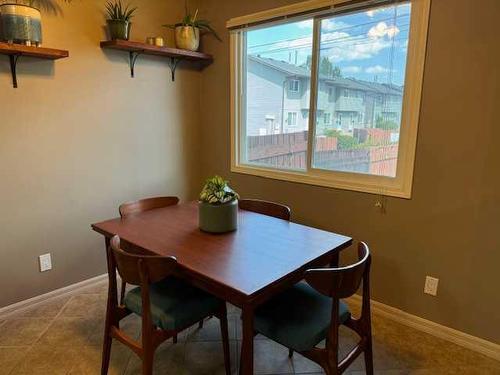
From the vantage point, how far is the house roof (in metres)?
2.21

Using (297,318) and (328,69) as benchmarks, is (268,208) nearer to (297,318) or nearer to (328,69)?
(297,318)

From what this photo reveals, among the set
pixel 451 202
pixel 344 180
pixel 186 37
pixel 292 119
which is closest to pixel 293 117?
pixel 292 119

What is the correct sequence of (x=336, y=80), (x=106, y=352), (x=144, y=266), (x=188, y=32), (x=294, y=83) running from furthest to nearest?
(x=188, y=32)
(x=294, y=83)
(x=336, y=80)
(x=106, y=352)
(x=144, y=266)

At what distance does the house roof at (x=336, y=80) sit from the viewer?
→ 2.21 m

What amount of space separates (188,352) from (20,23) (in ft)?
6.95

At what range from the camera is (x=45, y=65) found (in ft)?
7.61

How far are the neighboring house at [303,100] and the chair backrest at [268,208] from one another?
0.74 meters

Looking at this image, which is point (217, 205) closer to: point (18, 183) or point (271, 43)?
point (18, 183)

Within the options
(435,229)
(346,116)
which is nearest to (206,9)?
(346,116)

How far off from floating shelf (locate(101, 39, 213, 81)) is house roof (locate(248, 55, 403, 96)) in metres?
0.45

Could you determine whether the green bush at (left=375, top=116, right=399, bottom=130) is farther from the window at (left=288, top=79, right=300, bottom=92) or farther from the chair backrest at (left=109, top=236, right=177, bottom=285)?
the chair backrest at (left=109, top=236, right=177, bottom=285)

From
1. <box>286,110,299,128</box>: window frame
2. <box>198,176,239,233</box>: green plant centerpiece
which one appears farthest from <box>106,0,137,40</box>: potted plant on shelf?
<box>198,176,239,233</box>: green plant centerpiece

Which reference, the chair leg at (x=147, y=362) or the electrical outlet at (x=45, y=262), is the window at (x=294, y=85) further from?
the electrical outlet at (x=45, y=262)

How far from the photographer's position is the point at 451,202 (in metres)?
2.02
